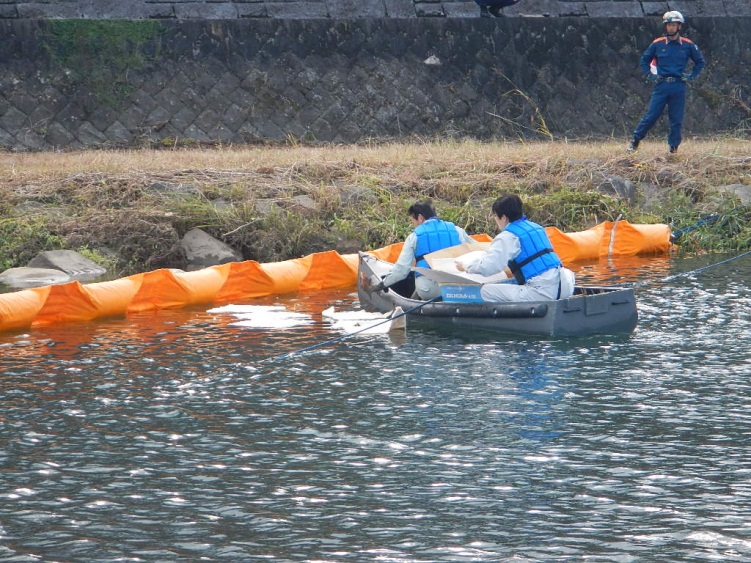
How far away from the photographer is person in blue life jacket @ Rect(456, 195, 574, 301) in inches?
404

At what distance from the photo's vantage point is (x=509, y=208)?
33.6 ft

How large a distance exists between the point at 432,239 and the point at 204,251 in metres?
3.94

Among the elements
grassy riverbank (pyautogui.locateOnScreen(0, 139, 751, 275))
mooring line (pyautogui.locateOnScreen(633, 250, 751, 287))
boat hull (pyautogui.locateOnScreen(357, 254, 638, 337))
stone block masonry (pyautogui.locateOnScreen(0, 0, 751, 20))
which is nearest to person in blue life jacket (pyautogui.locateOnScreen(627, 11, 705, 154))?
grassy riverbank (pyautogui.locateOnScreen(0, 139, 751, 275))

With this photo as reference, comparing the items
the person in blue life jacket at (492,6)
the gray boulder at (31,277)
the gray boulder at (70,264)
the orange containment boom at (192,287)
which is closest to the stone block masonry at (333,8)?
the person in blue life jacket at (492,6)

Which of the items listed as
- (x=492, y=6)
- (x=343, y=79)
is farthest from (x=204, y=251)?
(x=492, y=6)

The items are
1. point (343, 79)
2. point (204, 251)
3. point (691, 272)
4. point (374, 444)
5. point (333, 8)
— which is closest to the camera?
point (374, 444)

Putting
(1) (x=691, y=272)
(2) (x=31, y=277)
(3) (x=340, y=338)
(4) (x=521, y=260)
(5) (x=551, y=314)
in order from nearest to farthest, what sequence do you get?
(5) (x=551, y=314)
(3) (x=340, y=338)
(4) (x=521, y=260)
(2) (x=31, y=277)
(1) (x=691, y=272)

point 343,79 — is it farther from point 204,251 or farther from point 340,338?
point 340,338

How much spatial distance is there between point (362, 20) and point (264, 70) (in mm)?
2003

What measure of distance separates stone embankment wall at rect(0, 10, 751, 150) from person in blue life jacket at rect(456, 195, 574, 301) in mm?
9904

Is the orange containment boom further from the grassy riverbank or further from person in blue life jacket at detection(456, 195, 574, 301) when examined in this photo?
person in blue life jacket at detection(456, 195, 574, 301)

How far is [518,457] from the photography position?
22.4ft

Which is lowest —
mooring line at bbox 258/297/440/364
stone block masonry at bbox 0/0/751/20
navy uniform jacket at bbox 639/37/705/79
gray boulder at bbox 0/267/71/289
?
mooring line at bbox 258/297/440/364

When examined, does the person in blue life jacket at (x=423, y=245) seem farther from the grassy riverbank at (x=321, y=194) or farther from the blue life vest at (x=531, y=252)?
the grassy riverbank at (x=321, y=194)
